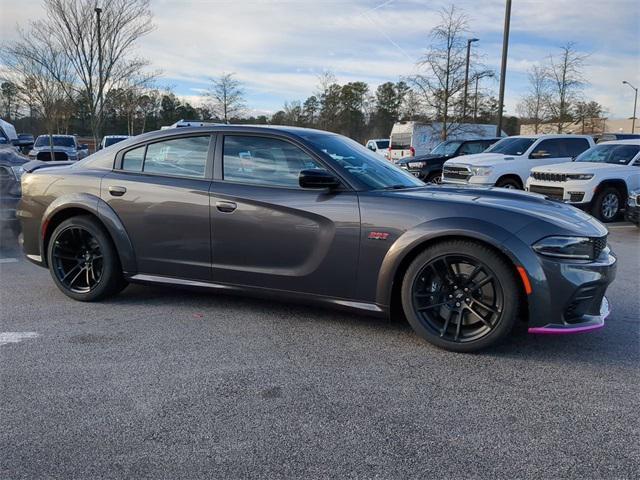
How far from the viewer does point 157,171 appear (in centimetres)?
446

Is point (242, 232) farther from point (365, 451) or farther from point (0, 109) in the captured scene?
point (0, 109)

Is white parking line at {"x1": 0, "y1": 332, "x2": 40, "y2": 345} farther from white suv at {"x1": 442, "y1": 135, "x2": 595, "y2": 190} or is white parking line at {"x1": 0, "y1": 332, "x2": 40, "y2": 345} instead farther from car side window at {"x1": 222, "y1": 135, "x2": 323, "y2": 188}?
white suv at {"x1": 442, "y1": 135, "x2": 595, "y2": 190}

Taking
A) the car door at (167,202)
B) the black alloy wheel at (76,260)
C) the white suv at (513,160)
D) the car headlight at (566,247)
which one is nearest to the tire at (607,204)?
the white suv at (513,160)

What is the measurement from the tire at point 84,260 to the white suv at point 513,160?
9.15 metres

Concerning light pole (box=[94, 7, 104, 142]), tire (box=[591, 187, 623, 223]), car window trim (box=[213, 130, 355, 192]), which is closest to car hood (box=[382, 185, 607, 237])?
car window trim (box=[213, 130, 355, 192])

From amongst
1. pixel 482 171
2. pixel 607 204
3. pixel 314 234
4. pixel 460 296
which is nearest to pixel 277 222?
pixel 314 234

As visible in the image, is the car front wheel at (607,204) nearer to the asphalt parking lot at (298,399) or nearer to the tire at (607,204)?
the tire at (607,204)

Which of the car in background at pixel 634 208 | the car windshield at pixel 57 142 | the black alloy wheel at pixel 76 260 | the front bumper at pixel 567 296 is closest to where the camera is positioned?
the front bumper at pixel 567 296

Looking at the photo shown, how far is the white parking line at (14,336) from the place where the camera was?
373 centimetres

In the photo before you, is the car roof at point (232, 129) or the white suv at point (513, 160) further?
the white suv at point (513, 160)

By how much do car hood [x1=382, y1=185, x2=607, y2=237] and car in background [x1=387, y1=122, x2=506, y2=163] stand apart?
17655 millimetres

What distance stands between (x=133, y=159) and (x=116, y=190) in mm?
309

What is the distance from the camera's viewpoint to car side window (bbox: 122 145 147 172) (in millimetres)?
4570

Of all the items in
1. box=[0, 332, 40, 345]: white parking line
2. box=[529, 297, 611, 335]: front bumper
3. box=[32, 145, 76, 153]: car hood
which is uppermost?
box=[32, 145, 76, 153]: car hood
